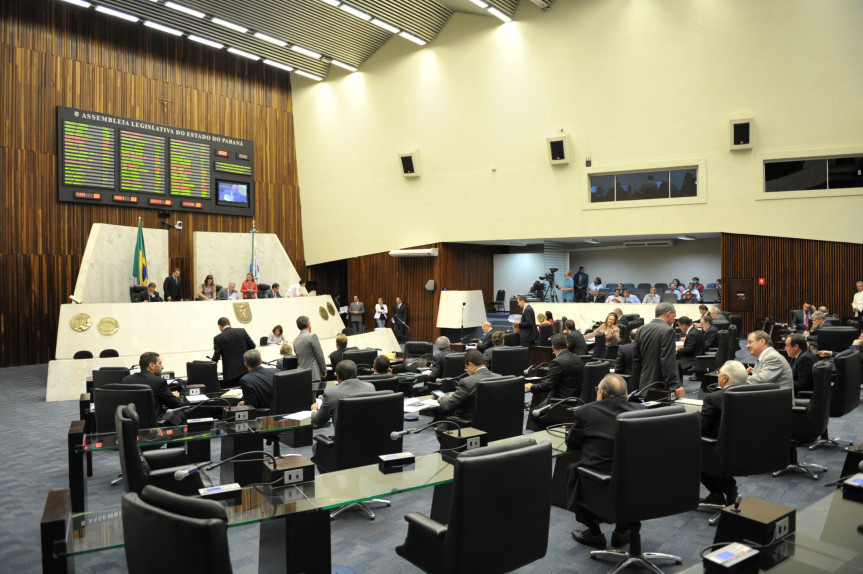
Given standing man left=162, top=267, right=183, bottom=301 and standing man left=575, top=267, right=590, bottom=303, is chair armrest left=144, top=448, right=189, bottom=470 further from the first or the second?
standing man left=575, top=267, right=590, bottom=303

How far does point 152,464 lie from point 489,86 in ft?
45.2

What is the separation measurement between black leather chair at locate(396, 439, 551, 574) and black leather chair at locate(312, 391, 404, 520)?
5.33 feet

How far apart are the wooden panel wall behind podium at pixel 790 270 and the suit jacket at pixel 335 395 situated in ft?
38.4

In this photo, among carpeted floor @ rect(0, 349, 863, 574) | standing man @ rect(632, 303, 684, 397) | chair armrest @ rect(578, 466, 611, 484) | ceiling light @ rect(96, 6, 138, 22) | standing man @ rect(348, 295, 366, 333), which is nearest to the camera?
chair armrest @ rect(578, 466, 611, 484)

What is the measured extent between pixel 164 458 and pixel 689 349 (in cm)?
726

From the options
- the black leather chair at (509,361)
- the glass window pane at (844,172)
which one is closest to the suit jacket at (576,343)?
→ the black leather chair at (509,361)

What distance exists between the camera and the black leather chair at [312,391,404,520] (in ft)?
14.1

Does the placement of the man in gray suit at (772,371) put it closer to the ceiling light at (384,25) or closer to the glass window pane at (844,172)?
the glass window pane at (844,172)

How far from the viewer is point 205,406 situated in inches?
221

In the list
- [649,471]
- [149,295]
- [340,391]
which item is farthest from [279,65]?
[649,471]

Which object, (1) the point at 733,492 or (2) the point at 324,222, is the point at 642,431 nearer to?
(1) the point at 733,492

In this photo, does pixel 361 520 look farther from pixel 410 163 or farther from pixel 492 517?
pixel 410 163

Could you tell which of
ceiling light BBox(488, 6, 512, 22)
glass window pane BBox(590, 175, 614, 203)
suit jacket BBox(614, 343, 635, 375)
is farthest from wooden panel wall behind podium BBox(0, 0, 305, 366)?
glass window pane BBox(590, 175, 614, 203)

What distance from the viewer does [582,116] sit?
578 inches
